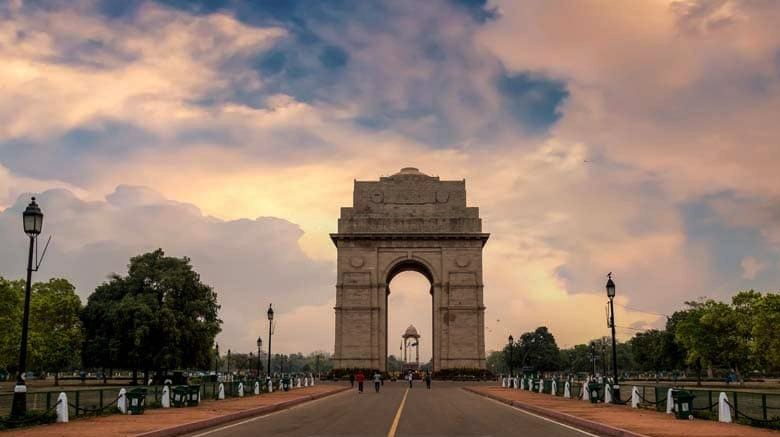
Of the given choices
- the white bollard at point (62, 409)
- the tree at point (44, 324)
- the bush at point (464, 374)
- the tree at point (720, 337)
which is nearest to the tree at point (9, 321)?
the tree at point (44, 324)

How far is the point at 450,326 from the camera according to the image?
74938 mm

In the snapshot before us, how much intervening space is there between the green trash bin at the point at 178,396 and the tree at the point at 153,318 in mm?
26040

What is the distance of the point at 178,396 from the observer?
30078mm

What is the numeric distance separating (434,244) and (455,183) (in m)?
7.41

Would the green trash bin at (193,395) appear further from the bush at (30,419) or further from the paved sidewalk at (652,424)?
the paved sidewalk at (652,424)

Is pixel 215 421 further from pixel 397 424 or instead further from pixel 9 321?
pixel 9 321

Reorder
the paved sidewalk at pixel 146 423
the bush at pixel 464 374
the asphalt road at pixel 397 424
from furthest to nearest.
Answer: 1. the bush at pixel 464 374
2. the asphalt road at pixel 397 424
3. the paved sidewalk at pixel 146 423

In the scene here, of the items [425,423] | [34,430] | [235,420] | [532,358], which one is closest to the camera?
[34,430]

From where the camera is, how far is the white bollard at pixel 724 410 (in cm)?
2141

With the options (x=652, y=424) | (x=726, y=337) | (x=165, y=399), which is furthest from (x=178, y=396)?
(x=726, y=337)

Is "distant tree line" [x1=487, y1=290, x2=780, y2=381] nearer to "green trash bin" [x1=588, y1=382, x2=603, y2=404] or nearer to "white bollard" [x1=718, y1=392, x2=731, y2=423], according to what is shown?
"green trash bin" [x1=588, y1=382, x2=603, y2=404]

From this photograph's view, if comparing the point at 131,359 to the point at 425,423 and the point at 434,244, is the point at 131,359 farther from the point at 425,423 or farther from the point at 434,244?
the point at 425,423

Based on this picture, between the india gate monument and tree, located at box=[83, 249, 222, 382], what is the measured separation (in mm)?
17091

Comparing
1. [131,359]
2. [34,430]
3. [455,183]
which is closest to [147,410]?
[34,430]
